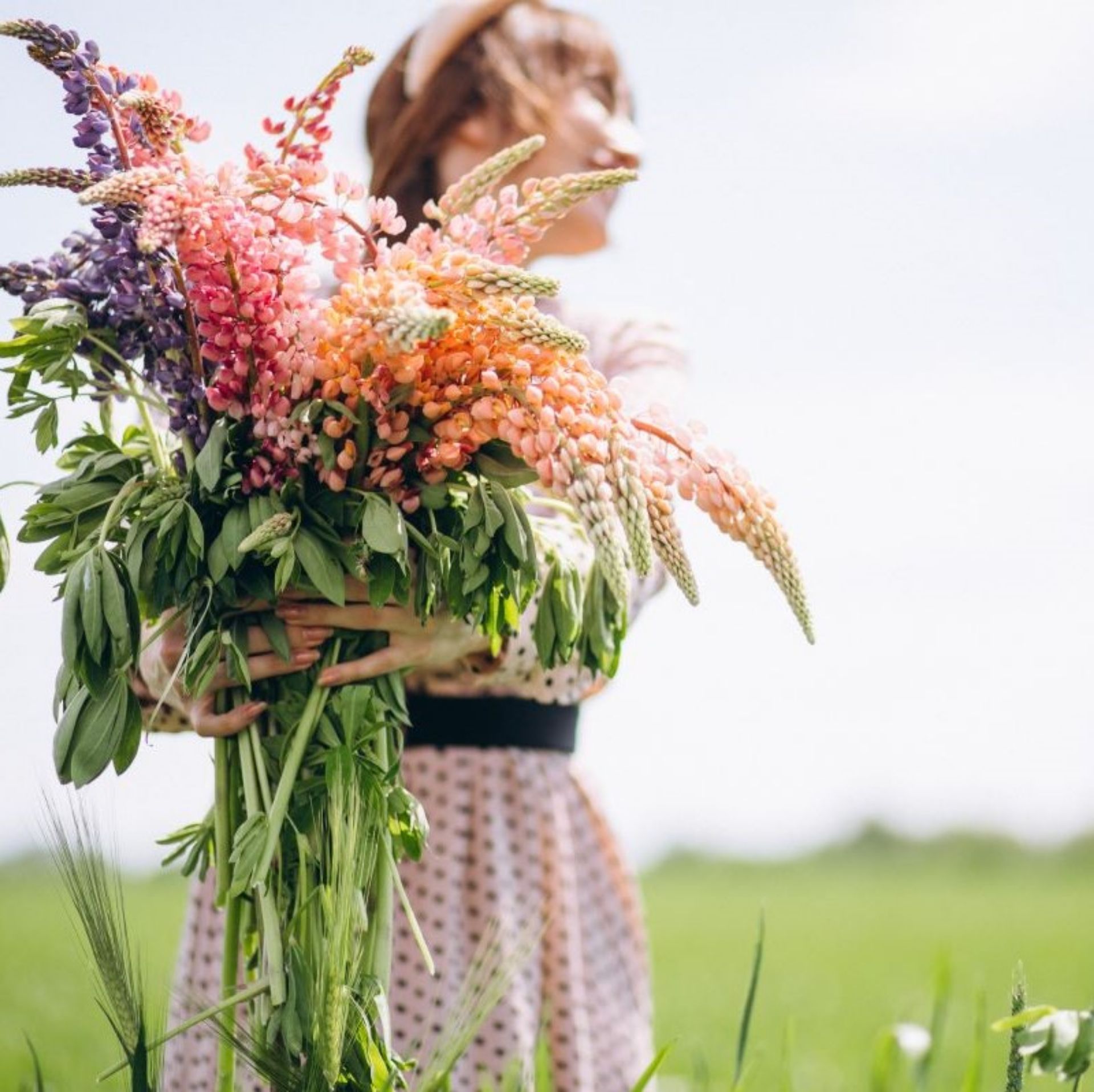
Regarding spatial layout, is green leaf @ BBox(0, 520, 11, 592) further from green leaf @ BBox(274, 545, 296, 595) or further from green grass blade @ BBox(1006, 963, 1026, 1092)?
green grass blade @ BBox(1006, 963, 1026, 1092)

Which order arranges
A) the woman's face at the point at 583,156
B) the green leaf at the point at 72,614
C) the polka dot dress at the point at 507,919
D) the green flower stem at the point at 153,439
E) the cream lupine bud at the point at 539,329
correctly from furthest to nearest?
the woman's face at the point at 583,156
the polka dot dress at the point at 507,919
the green flower stem at the point at 153,439
the green leaf at the point at 72,614
the cream lupine bud at the point at 539,329

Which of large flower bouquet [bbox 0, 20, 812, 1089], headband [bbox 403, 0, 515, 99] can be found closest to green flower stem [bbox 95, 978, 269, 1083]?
large flower bouquet [bbox 0, 20, 812, 1089]

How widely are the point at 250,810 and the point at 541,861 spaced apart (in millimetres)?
723

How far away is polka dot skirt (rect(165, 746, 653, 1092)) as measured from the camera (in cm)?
192

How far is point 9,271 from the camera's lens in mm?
1489

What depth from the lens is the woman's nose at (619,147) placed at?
7.39 ft

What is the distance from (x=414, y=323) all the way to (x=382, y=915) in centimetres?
58

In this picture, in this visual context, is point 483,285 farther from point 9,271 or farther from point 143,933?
point 143,933

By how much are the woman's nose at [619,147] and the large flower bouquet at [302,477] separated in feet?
2.76

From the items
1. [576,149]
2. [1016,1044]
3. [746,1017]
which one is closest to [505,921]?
[746,1017]

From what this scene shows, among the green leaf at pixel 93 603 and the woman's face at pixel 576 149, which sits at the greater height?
the woman's face at pixel 576 149

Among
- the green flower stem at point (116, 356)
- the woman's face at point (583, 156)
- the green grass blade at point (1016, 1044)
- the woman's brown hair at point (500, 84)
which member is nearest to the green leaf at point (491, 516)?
the green flower stem at point (116, 356)

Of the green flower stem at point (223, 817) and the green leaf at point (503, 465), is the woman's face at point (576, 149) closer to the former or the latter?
the green leaf at point (503, 465)

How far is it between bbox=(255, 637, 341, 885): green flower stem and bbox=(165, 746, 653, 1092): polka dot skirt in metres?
0.53
